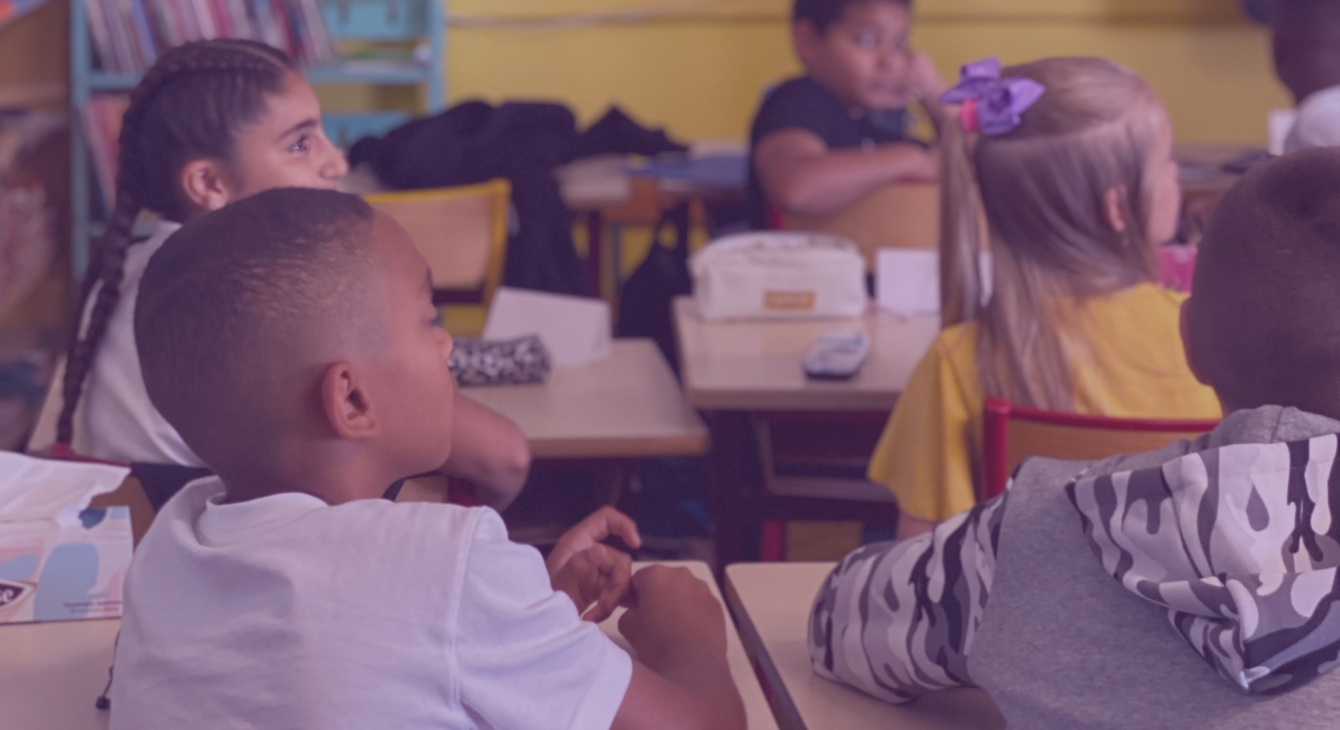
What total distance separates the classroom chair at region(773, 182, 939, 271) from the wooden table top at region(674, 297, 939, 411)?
29 cm

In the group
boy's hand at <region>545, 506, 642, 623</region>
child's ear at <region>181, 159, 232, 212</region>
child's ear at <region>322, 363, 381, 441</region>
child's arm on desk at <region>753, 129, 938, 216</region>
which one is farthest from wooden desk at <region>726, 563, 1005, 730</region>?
child's arm on desk at <region>753, 129, 938, 216</region>

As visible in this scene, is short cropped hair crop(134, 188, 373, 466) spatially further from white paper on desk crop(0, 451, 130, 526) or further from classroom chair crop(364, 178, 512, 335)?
classroom chair crop(364, 178, 512, 335)

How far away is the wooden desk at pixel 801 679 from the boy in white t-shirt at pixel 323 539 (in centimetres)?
16

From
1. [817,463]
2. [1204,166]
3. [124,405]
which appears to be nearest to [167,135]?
[124,405]

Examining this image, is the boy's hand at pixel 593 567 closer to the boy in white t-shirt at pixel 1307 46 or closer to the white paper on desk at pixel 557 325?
the white paper on desk at pixel 557 325

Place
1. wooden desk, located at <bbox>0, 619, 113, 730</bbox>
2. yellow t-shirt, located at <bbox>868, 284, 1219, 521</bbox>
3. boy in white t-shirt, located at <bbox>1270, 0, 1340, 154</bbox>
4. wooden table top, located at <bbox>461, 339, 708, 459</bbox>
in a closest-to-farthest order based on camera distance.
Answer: wooden desk, located at <bbox>0, 619, 113, 730</bbox>
yellow t-shirt, located at <bbox>868, 284, 1219, 521</bbox>
wooden table top, located at <bbox>461, 339, 708, 459</bbox>
boy in white t-shirt, located at <bbox>1270, 0, 1340, 154</bbox>

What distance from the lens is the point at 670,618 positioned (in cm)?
107

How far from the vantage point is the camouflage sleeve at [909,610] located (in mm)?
947

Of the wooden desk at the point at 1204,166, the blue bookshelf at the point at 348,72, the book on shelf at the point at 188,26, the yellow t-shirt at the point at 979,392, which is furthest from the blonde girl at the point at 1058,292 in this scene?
the book on shelf at the point at 188,26

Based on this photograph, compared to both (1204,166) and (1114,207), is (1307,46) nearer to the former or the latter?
(1204,166)

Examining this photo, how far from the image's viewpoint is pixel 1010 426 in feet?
4.75

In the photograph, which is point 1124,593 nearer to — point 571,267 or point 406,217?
point 406,217

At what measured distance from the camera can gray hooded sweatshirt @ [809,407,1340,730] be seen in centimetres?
79

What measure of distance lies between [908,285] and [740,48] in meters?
2.56
